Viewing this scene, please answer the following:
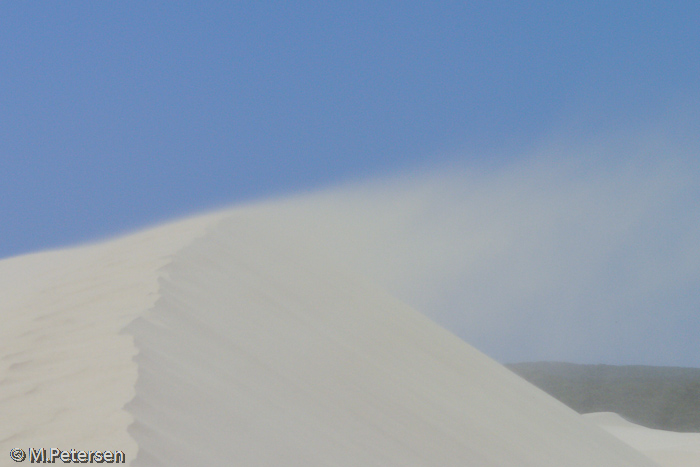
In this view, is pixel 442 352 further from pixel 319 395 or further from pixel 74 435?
pixel 74 435

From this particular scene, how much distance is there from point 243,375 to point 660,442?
42.0 ft

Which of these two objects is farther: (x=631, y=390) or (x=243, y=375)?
(x=631, y=390)

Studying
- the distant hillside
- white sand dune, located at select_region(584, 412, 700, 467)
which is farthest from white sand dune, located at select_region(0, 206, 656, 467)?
the distant hillside

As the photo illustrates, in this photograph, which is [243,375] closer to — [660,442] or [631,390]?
[660,442]

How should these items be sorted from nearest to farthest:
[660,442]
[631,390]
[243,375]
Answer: [243,375] → [660,442] → [631,390]

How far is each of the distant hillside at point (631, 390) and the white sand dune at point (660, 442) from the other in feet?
14.3

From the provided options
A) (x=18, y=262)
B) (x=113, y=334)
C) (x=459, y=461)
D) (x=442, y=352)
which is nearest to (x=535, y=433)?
(x=442, y=352)

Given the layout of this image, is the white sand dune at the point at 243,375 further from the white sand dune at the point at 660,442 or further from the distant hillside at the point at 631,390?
the distant hillside at the point at 631,390

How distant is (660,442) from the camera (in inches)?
→ 548

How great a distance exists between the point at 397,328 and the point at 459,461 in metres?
2.70

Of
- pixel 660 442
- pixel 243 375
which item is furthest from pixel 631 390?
pixel 243 375

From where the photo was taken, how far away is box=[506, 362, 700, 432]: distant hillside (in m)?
22.8

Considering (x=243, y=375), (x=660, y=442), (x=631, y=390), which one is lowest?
(x=243, y=375)

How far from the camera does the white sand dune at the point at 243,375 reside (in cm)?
254
